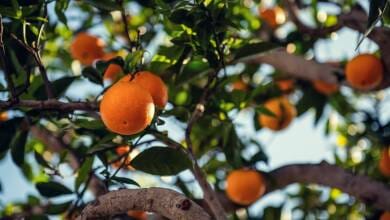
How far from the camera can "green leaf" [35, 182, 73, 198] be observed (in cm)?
187

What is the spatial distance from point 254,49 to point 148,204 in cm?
70

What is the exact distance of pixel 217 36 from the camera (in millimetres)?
1672

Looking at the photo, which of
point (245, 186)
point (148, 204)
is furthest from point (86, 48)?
point (148, 204)

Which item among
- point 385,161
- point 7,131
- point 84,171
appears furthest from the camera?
point 385,161

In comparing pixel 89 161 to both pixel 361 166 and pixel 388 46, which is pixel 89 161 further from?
pixel 361 166

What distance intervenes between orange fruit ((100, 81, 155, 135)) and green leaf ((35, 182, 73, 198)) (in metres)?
0.58

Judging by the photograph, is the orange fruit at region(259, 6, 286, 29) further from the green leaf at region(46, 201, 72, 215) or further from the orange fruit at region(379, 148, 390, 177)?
the green leaf at region(46, 201, 72, 215)

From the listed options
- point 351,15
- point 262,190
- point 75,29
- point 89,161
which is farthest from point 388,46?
point 75,29

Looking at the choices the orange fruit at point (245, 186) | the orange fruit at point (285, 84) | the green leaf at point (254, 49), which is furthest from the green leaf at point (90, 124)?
the orange fruit at point (285, 84)

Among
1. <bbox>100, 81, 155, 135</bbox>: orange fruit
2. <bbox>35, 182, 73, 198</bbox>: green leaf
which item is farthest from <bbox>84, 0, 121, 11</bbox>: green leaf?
<bbox>35, 182, 73, 198</bbox>: green leaf

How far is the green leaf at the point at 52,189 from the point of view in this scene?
187cm

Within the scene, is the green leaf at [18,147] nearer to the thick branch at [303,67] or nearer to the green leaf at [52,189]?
the green leaf at [52,189]

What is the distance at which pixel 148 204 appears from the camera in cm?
125

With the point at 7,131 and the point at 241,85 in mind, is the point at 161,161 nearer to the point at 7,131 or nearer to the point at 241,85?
the point at 7,131
